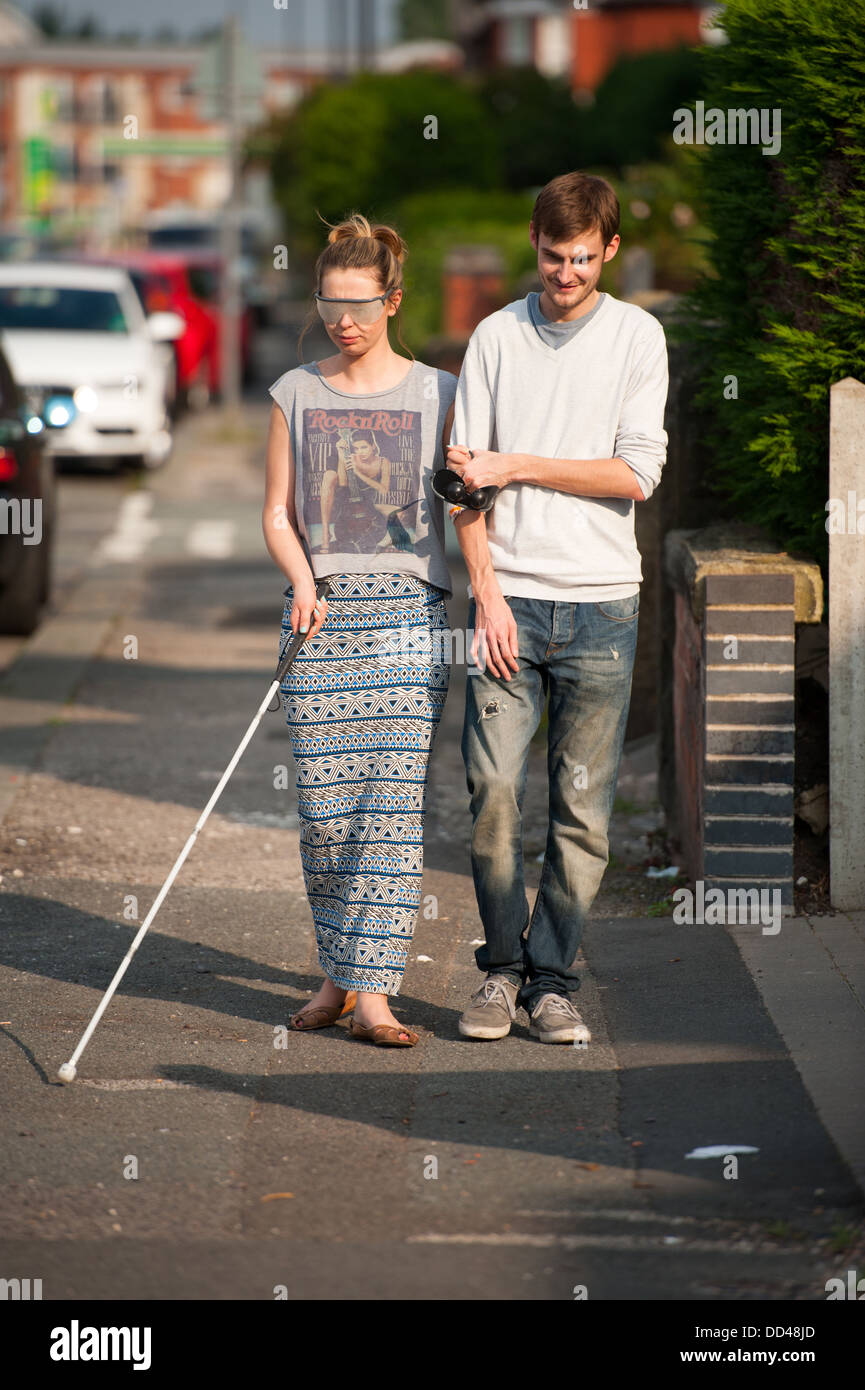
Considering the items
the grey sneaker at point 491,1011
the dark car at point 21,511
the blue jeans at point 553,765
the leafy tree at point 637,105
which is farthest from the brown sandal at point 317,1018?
the leafy tree at point 637,105

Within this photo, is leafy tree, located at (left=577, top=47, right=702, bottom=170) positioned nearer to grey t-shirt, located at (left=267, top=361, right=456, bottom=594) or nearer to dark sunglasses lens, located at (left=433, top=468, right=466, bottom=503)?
grey t-shirt, located at (left=267, top=361, right=456, bottom=594)

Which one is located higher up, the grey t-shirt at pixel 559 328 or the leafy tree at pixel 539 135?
the leafy tree at pixel 539 135

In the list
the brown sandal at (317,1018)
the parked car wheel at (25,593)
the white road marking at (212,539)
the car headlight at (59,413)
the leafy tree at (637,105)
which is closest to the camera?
the brown sandal at (317,1018)

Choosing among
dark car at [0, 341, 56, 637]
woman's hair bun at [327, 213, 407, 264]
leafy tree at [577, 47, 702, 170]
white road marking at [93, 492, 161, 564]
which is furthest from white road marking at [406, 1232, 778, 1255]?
leafy tree at [577, 47, 702, 170]

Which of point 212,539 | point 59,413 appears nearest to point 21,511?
point 59,413

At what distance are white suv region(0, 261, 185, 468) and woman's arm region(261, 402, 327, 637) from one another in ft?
38.0

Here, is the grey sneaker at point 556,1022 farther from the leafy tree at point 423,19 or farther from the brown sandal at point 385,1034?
the leafy tree at point 423,19

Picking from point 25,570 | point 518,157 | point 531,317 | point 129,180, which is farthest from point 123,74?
point 531,317

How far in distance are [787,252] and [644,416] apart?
128cm

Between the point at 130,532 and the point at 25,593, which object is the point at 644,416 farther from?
the point at 130,532

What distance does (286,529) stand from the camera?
14.6 ft

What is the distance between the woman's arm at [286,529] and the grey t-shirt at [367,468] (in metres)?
0.02

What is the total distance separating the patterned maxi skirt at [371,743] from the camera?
173 inches

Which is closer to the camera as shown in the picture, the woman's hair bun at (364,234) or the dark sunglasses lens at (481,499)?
the dark sunglasses lens at (481,499)
